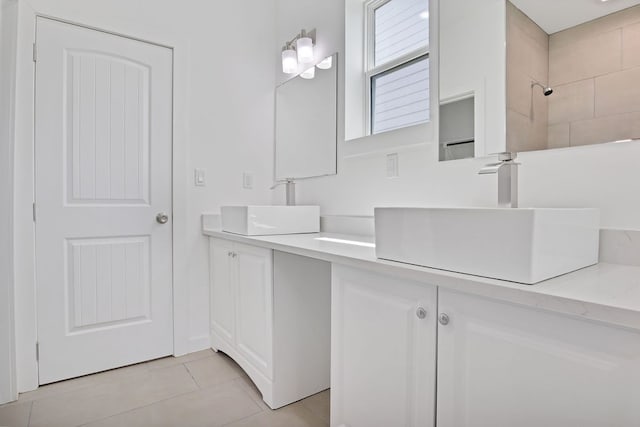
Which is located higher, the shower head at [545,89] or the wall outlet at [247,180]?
the shower head at [545,89]

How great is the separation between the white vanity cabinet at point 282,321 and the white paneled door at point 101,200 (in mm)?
634

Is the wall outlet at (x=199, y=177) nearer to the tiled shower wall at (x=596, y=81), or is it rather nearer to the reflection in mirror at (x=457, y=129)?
the reflection in mirror at (x=457, y=129)

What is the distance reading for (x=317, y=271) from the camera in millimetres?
1681

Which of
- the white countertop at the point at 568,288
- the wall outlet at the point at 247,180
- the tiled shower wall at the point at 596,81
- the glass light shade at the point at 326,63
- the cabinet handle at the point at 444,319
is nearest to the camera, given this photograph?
the white countertop at the point at 568,288

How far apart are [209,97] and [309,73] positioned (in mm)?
667

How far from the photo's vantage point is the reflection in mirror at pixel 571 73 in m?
0.98

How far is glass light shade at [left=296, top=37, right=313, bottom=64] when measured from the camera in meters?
2.19

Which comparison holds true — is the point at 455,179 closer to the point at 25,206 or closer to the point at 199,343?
A: the point at 199,343

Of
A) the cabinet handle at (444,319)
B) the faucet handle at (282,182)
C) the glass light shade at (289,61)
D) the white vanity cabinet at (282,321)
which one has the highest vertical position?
the glass light shade at (289,61)

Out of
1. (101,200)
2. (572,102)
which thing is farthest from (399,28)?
(101,200)

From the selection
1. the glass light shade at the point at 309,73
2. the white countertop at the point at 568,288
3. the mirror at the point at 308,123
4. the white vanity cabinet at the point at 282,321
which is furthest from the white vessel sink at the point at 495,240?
the glass light shade at the point at 309,73

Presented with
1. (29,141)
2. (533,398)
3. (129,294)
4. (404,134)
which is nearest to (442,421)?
(533,398)

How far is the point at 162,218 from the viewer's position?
2109 millimetres

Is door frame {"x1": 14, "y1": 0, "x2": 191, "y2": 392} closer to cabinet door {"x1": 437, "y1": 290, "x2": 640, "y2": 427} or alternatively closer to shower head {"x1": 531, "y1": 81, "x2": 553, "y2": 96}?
cabinet door {"x1": 437, "y1": 290, "x2": 640, "y2": 427}
